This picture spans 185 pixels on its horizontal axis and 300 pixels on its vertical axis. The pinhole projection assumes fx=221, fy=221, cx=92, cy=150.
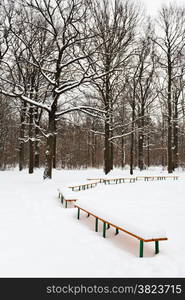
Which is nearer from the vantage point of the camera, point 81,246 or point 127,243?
point 81,246

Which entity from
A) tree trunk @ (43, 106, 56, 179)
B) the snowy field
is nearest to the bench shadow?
the snowy field

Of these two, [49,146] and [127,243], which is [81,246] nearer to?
[127,243]

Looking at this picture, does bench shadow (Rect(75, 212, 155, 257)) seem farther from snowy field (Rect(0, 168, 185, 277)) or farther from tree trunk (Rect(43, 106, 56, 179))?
tree trunk (Rect(43, 106, 56, 179))

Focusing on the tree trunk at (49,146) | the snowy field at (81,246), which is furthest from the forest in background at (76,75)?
the snowy field at (81,246)

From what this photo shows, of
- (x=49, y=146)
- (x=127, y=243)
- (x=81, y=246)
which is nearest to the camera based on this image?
(x=81, y=246)

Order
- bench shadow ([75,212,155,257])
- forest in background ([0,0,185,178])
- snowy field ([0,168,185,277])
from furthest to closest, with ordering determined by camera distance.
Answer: forest in background ([0,0,185,178])
bench shadow ([75,212,155,257])
snowy field ([0,168,185,277])

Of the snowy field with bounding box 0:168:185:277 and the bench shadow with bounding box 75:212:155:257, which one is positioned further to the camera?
the bench shadow with bounding box 75:212:155:257

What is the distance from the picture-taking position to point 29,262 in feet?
12.3

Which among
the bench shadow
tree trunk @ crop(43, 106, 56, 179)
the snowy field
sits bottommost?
the bench shadow

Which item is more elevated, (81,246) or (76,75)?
(76,75)

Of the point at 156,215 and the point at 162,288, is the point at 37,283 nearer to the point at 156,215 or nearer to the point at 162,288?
the point at 162,288

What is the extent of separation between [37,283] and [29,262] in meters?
0.59

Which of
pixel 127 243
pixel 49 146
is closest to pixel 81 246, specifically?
pixel 127 243

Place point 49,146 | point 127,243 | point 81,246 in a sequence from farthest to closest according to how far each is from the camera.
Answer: point 49,146 → point 127,243 → point 81,246
